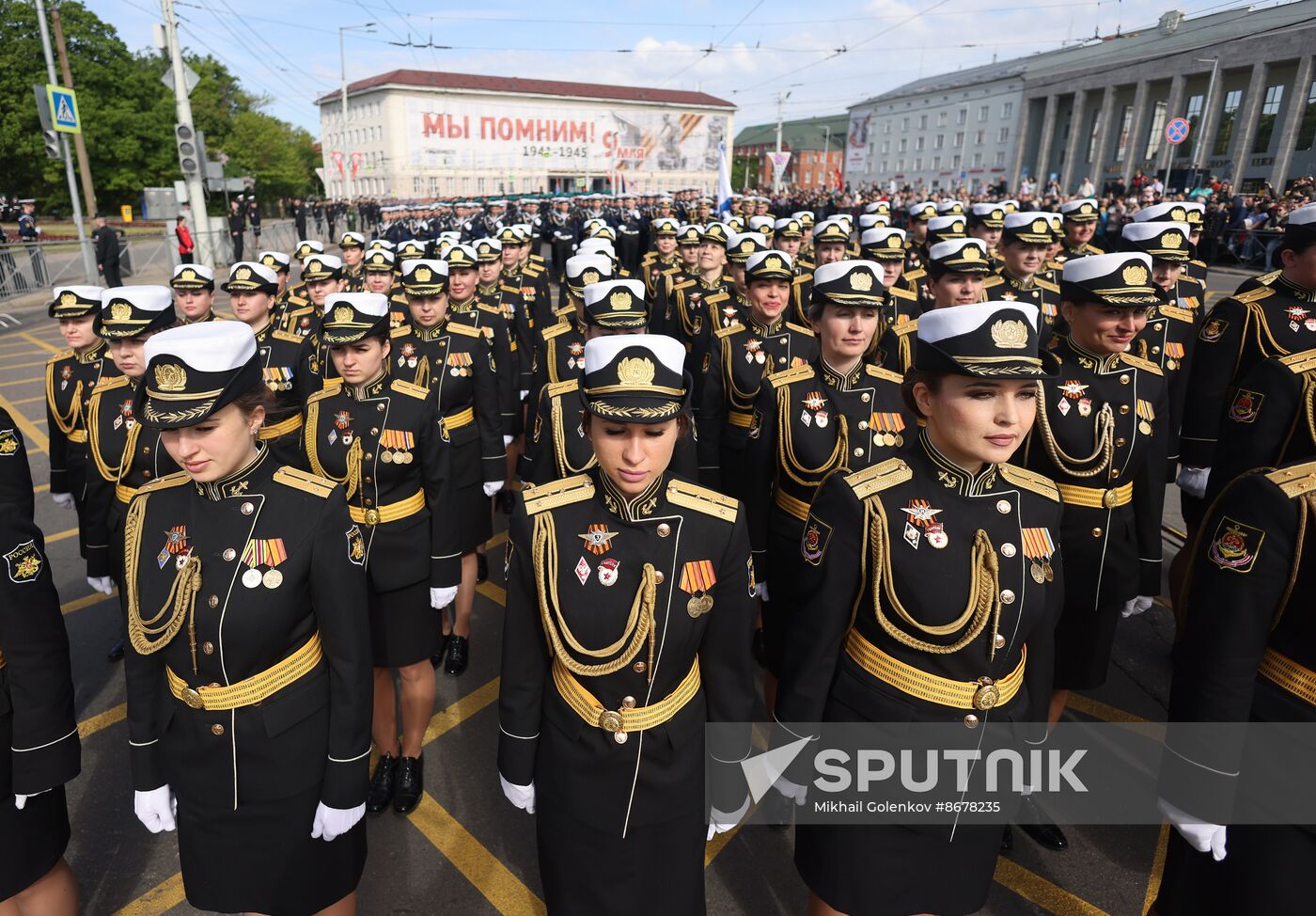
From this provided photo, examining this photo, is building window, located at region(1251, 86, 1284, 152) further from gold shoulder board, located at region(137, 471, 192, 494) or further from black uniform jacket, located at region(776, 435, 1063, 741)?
gold shoulder board, located at region(137, 471, 192, 494)

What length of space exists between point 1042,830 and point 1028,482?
2.21 metres

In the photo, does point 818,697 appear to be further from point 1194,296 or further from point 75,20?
point 75,20

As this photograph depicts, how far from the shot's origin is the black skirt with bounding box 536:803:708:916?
2.55 meters

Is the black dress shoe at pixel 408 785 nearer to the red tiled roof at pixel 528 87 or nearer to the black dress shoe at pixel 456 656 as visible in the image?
the black dress shoe at pixel 456 656

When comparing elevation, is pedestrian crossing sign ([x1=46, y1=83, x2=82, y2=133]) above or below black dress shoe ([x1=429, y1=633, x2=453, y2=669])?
above

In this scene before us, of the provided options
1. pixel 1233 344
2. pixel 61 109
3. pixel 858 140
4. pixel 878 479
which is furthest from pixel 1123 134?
pixel 878 479

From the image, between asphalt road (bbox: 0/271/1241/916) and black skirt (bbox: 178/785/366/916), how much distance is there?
86 cm

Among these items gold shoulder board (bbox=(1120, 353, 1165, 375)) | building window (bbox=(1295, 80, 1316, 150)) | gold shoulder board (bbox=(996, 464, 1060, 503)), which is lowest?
gold shoulder board (bbox=(996, 464, 1060, 503))

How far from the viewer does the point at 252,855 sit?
2645 millimetres

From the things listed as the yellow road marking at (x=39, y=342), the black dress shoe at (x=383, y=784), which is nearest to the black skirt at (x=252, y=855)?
the black dress shoe at (x=383, y=784)

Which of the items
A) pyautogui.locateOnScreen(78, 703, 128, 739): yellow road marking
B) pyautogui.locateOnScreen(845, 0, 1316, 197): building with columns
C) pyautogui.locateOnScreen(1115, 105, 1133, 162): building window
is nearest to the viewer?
pyautogui.locateOnScreen(78, 703, 128, 739): yellow road marking

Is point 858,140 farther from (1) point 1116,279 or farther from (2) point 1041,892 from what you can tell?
(2) point 1041,892

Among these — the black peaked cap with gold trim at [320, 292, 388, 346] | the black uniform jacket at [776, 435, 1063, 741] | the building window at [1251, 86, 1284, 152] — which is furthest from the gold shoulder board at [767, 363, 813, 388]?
the building window at [1251, 86, 1284, 152]

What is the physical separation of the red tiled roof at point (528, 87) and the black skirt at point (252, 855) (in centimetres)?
8831
